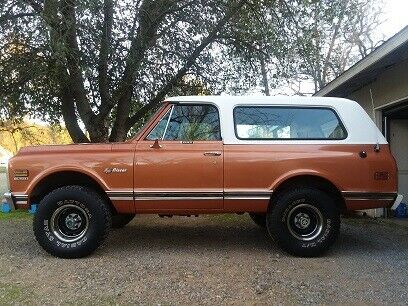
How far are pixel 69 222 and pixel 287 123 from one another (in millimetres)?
3209

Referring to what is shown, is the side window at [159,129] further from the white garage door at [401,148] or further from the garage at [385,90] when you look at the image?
the white garage door at [401,148]

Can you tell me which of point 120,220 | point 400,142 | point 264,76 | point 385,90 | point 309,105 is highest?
point 264,76

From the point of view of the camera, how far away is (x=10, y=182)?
18.4 feet

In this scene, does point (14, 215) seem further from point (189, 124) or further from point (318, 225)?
point (318, 225)

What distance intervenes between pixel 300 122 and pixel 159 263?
2677 millimetres

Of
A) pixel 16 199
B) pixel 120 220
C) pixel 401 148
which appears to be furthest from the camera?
pixel 401 148

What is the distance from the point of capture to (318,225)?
5703 millimetres

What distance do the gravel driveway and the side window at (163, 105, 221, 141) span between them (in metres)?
1.59

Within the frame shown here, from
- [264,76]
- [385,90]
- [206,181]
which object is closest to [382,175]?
[206,181]

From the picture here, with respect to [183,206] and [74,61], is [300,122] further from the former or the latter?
[74,61]

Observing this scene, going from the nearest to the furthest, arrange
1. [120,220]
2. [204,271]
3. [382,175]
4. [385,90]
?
1. [204,271]
2. [382,175]
3. [120,220]
4. [385,90]

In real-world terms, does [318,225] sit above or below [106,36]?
below

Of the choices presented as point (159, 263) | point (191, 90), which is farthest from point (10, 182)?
point (191, 90)

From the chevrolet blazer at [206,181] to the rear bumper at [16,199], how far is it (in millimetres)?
13
